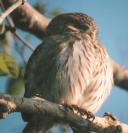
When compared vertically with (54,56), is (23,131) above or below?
below

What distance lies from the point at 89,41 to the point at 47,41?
1.14ft

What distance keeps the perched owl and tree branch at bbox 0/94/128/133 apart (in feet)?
1.73

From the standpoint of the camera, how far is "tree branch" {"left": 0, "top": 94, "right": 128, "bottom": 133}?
11.3ft

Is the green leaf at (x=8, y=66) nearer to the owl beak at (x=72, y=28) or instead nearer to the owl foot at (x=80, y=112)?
the owl foot at (x=80, y=112)

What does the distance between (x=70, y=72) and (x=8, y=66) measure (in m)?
0.86

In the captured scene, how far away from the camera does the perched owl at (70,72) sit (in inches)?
181

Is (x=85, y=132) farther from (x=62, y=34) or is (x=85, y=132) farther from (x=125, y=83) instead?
(x=125, y=83)

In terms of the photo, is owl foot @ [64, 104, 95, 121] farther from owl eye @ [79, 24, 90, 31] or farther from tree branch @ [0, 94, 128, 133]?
owl eye @ [79, 24, 90, 31]

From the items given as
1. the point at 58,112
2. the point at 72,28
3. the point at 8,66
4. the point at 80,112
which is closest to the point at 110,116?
the point at 80,112

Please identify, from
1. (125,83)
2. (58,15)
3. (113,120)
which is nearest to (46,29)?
(58,15)

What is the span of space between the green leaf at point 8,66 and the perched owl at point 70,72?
26.3 inches

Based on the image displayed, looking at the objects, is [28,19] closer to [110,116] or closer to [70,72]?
[70,72]

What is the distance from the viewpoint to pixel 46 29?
5.38m

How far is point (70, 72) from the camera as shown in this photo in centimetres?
461
